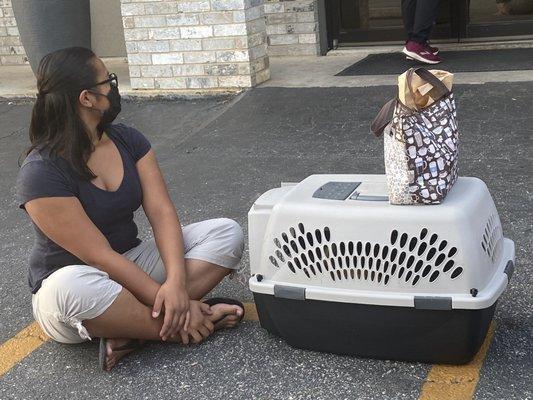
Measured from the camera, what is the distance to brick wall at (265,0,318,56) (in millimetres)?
8344

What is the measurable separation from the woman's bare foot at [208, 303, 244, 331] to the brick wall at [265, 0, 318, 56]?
18.1 feet

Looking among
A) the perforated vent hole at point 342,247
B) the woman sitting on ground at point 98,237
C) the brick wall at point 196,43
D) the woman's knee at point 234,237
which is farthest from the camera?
the brick wall at point 196,43

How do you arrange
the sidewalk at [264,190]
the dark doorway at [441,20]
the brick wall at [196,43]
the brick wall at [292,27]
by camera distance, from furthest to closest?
the brick wall at [292,27], the dark doorway at [441,20], the brick wall at [196,43], the sidewalk at [264,190]

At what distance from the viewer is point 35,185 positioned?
3010mm

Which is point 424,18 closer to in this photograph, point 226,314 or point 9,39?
point 226,314

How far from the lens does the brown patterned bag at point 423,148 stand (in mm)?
2729

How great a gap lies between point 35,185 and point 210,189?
87.9 inches

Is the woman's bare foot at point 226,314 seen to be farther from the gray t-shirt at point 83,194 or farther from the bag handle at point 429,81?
the bag handle at point 429,81

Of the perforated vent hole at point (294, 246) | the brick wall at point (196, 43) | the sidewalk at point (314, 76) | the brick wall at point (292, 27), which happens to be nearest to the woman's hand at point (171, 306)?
the perforated vent hole at point (294, 246)

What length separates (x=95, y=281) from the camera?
2965 millimetres

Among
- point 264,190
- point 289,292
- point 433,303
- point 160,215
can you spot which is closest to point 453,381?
point 433,303

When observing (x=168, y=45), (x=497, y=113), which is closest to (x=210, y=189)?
(x=497, y=113)

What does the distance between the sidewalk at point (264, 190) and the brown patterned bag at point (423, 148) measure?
63cm

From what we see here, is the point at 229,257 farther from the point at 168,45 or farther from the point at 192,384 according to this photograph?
the point at 168,45
